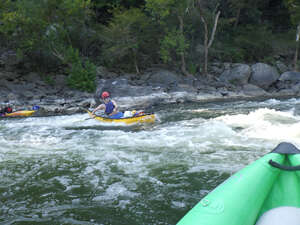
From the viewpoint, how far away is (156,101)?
41.8 feet

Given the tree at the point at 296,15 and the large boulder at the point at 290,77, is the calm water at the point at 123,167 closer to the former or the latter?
the large boulder at the point at 290,77

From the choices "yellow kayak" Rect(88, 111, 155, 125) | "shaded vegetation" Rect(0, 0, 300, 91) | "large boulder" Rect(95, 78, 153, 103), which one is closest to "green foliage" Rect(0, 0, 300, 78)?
"shaded vegetation" Rect(0, 0, 300, 91)

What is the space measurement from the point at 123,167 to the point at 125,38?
13.2 metres

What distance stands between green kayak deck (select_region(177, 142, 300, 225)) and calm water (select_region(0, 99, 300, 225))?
81 cm

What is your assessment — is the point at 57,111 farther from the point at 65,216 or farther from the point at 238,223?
the point at 238,223

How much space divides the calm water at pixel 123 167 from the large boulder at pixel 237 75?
992 centimetres

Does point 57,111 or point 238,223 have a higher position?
point 238,223

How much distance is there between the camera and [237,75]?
657 inches

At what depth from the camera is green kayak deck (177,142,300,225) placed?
1.67 meters

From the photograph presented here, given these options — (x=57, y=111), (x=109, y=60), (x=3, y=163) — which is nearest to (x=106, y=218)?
(x=3, y=163)

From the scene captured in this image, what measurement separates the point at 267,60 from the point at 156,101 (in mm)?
10841

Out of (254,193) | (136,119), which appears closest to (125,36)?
(136,119)

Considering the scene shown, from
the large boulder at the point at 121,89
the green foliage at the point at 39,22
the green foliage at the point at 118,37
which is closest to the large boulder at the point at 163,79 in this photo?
the green foliage at the point at 118,37

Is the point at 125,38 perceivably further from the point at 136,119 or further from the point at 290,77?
the point at 290,77
